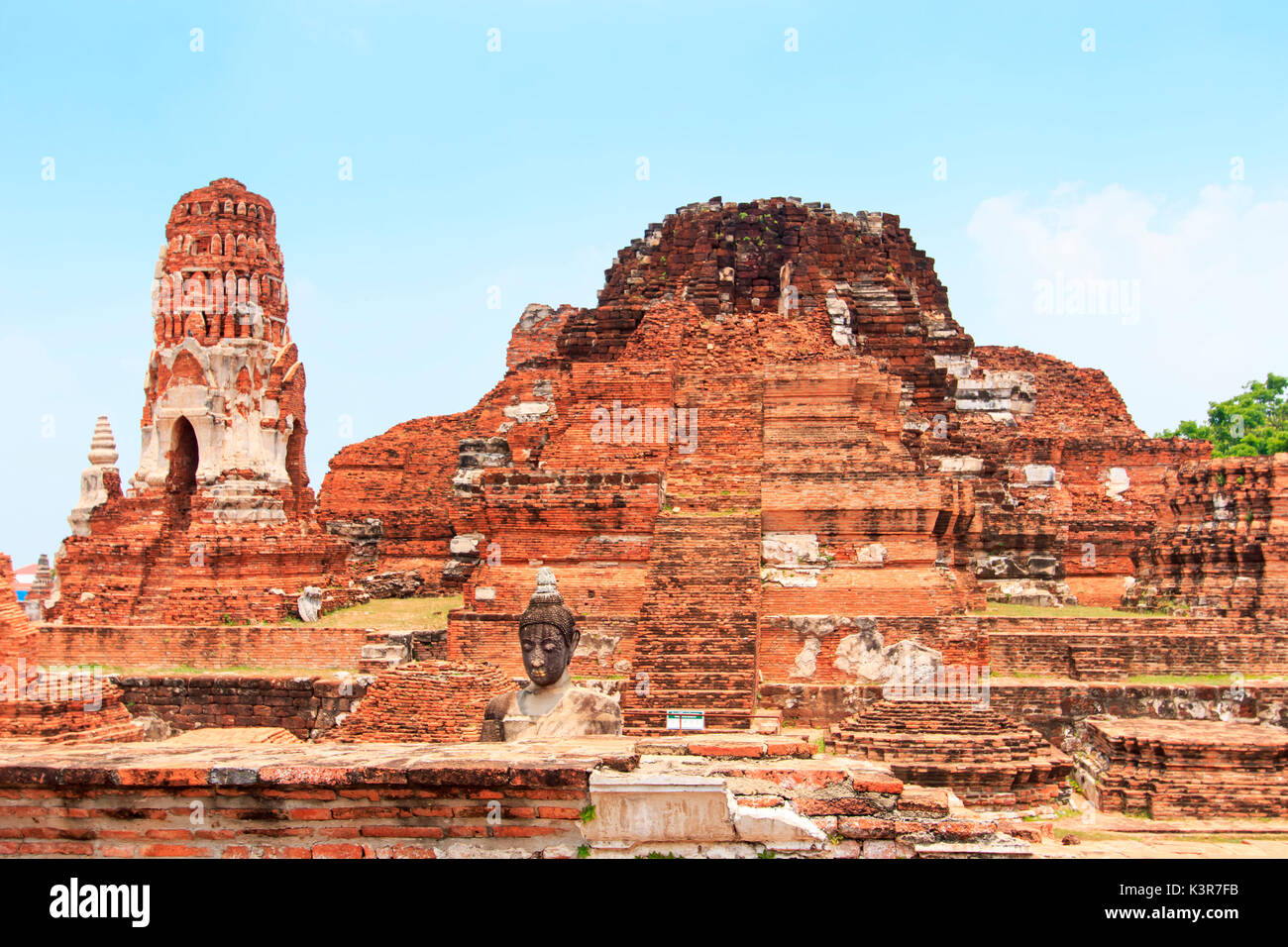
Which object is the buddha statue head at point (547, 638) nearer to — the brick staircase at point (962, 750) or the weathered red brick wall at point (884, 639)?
the brick staircase at point (962, 750)

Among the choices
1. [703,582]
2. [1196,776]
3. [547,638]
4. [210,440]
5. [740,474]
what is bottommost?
[1196,776]

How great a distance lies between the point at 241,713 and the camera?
12.3 m

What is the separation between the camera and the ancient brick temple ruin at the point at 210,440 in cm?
1680

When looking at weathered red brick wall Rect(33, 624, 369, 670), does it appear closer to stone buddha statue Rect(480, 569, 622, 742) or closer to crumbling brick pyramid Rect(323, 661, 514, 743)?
crumbling brick pyramid Rect(323, 661, 514, 743)

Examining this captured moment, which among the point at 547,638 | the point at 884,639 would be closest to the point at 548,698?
the point at 547,638

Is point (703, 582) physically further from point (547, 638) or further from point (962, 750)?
point (547, 638)

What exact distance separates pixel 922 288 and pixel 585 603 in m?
13.7

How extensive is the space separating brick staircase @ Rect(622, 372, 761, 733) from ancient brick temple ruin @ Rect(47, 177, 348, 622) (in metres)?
6.81

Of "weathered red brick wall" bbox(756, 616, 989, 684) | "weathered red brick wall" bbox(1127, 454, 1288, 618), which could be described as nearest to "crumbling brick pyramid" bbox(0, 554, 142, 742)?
"weathered red brick wall" bbox(756, 616, 989, 684)

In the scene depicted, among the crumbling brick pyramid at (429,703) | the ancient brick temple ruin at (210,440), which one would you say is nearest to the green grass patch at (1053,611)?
the crumbling brick pyramid at (429,703)

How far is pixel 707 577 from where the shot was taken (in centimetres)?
1127

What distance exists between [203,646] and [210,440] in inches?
193

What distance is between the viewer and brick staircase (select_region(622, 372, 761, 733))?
380 inches

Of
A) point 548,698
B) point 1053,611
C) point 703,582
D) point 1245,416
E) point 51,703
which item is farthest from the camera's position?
point 1245,416
